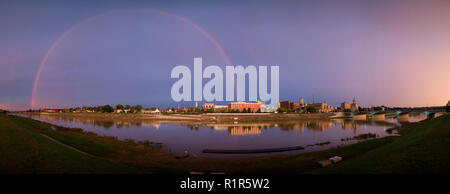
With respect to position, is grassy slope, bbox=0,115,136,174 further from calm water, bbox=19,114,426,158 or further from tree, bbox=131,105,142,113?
tree, bbox=131,105,142,113

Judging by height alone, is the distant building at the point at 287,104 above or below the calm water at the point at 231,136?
above

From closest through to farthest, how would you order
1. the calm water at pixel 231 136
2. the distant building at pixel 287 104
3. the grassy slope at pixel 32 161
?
the grassy slope at pixel 32 161, the calm water at pixel 231 136, the distant building at pixel 287 104

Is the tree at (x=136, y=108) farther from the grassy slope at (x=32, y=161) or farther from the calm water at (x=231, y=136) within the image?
the grassy slope at (x=32, y=161)

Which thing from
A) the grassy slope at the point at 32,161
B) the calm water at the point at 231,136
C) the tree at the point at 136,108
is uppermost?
the grassy slope at the point at 32,161

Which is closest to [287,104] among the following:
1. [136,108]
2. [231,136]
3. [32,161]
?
[136,108]

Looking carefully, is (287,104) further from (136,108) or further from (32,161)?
(32,161)

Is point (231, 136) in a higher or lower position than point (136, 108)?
lower

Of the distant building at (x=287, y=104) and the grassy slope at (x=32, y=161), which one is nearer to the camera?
the grassy slope at (x=32, y=161)

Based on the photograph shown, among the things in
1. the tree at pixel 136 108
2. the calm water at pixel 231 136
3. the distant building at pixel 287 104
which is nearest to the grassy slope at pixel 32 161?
the calm water at pixel 231 136

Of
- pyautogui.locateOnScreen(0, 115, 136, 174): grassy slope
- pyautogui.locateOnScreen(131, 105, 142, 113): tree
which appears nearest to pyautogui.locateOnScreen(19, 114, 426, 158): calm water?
pyautogui.locateOnScreen(0, 115, 136, 174): grassy slope

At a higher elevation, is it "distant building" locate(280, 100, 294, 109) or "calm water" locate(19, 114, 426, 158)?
"distant building" locate(280, 100, 294, 109)
